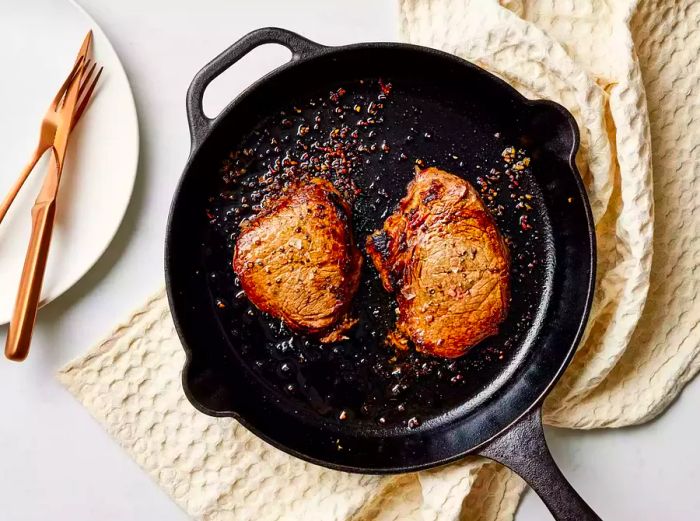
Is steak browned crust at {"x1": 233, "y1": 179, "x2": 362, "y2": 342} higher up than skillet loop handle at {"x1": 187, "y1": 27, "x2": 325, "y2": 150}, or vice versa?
skillet loop handle at {"x1": 187, "y1": 27, "x2": 325, "y2": 150}

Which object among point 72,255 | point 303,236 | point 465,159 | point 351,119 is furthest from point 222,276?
point 465,159

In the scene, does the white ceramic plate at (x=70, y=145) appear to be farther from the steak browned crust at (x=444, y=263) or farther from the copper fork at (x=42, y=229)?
the steak browned crust at (x=444, y=263)

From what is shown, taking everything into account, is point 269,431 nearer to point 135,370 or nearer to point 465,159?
point 135,370

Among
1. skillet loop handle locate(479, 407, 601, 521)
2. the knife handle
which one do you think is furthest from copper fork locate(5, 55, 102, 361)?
skillet loop handle locate(479, 407, 601, 521)

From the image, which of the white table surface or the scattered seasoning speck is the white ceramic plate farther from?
the scattered seasoning speck

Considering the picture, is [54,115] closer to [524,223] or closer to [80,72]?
[80,72]
